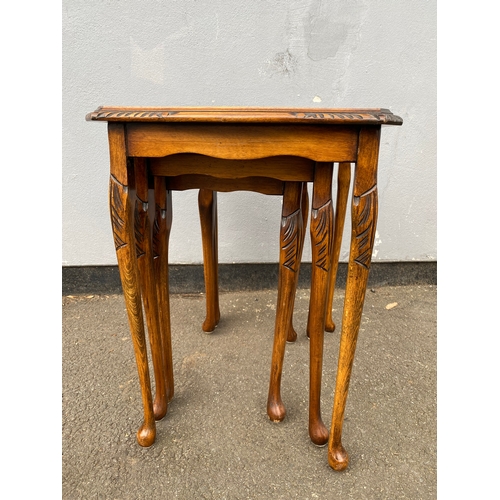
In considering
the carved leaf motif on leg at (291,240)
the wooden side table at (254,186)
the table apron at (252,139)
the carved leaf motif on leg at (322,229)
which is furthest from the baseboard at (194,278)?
the table apron at (252,139)

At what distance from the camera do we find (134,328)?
97 cm

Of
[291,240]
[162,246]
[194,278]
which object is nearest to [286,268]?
[291,240]

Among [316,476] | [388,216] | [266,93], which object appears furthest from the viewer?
[388,216]

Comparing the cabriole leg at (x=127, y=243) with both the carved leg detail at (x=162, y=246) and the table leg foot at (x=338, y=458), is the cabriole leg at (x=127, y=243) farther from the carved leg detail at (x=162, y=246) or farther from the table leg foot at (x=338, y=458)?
the table leg foot at (x=338, y=458)

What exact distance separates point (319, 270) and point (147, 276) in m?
0.44

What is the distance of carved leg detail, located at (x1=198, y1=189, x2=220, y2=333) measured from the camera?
4.68ft

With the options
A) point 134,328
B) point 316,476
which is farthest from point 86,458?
point 316,476

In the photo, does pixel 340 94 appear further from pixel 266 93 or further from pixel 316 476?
pixel 316 476

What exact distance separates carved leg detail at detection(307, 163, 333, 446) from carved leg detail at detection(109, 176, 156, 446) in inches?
16.3

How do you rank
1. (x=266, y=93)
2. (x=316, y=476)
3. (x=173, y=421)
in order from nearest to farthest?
(x=316, y=476), (x=173, y=421), (x=266, y=93)

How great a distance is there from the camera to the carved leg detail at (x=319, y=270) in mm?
910

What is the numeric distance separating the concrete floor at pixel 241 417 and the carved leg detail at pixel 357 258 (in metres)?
0.10

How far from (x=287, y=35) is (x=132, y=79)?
0.67 metres

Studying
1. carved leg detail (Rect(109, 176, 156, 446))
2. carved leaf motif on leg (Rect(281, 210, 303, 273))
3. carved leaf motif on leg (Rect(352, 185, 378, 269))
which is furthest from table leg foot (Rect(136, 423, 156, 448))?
carved leaf motif on leg (Rect(352, 185, 378, 269))
